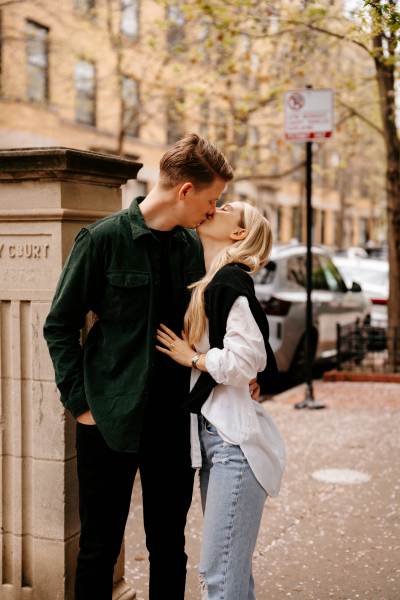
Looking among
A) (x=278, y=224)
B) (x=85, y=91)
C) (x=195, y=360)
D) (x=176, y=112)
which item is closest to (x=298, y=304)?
(x=195, y=360)

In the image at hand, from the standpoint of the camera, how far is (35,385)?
9.45 ft

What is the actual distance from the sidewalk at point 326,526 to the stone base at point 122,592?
221 mm

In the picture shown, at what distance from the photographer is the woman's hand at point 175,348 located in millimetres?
2477

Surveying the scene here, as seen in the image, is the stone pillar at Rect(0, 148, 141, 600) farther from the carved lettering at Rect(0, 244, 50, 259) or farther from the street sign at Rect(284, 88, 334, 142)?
the street sign at Rect(284, 88, 334, 142)

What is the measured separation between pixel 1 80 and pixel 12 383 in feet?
50.0

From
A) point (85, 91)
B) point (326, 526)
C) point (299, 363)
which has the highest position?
point (85, 91)

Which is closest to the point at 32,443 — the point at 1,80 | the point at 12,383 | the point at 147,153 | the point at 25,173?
the point at 12,383

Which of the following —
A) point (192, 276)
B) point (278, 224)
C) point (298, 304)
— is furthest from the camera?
point (278, 224)

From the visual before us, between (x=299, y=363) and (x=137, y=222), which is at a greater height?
(x=137, y=222)

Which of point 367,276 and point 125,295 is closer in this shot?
point 125,295

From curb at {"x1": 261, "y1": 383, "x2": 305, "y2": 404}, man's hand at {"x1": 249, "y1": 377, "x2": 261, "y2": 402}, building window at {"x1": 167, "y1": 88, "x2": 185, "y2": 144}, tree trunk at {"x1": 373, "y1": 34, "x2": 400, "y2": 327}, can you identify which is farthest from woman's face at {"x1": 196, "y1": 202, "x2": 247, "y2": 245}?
building window at {"x1": 167, "y1": 88, "x2": 185, "y2": 144}

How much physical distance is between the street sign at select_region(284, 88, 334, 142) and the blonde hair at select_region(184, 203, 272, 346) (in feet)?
16.3

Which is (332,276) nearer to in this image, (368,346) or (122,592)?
(368,346)

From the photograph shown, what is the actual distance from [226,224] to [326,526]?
2.58 m
